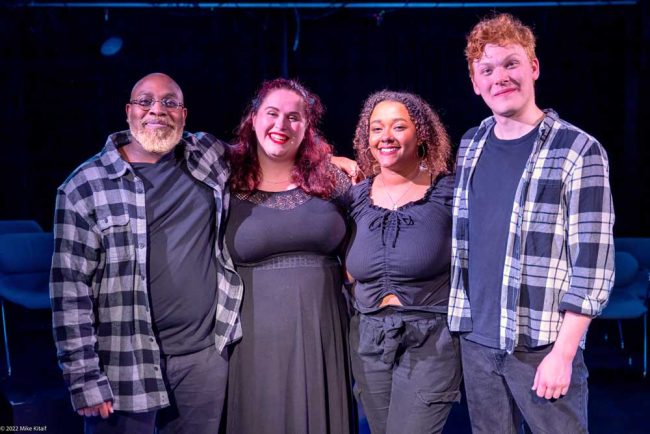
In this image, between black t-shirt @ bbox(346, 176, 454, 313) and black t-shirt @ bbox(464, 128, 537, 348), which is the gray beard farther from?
black t-shirt @ bbox(464, 128, 537, 348)

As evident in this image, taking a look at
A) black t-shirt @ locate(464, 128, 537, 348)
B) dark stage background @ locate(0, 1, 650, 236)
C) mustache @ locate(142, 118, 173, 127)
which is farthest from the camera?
dark stage background @ locate(0, 1, 650, 236)

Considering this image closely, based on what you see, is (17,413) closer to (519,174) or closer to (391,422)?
(391,422)

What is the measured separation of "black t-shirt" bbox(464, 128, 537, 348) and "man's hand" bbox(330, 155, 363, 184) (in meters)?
0.79

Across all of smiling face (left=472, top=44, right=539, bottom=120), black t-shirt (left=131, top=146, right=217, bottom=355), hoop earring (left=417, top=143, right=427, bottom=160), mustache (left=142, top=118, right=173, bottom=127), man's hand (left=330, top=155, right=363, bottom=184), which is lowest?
black t-shirt (left=131, top=146, right=217, bottom=355)

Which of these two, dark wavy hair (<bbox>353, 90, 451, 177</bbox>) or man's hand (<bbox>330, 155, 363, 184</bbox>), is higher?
dark wavy hair (<bbox>353, 90, 451, 177</bbox>)

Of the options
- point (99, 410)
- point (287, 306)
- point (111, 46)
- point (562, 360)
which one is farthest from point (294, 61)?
point (562, 360)

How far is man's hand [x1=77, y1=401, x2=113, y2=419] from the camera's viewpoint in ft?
7.57

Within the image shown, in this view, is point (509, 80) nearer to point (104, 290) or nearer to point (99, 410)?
point (104, 290)

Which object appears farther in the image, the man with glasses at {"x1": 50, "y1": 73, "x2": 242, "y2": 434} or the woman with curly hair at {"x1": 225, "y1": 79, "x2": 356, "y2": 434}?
the woman with curly hair at {"x1": 225, "y1": 79, "x2": 356, "y2": 434}

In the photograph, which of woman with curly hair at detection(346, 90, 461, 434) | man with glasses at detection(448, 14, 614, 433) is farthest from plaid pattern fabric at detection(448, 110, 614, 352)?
woman with curly hair at detection(346, 90, 461, 434)

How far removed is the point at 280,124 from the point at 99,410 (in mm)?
1359

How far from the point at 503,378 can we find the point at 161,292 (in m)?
1.34

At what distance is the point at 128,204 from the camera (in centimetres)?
238

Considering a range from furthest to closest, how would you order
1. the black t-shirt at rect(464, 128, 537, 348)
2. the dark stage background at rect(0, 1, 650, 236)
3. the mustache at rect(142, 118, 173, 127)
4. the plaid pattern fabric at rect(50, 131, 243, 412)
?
the dark stage background at rect(0, 1, 650, 236) → the mustache at rect(142, 118, 173, 127) → the plaid pattern fabric at rect(50, 131, 243, 412) → the black t-shirt at rect(464, 128, 537, 348)
